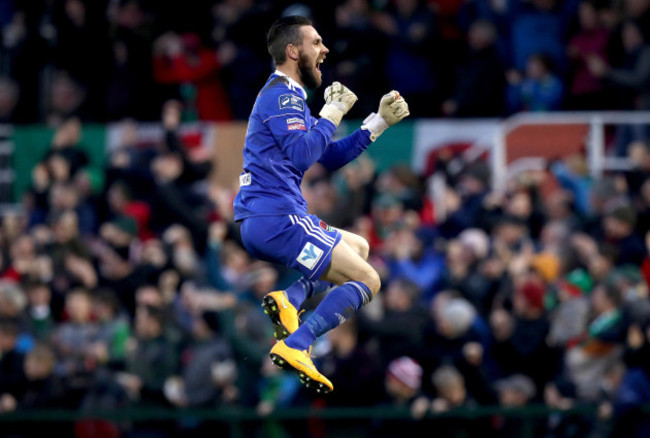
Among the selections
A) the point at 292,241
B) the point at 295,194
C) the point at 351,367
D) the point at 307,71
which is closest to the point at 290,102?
the point at 307,71

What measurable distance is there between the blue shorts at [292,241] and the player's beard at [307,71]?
2.64 feet

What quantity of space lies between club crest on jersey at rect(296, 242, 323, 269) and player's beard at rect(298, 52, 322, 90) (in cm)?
96

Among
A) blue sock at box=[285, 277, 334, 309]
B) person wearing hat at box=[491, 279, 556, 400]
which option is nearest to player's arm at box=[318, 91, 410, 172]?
blue sock at box=[285, 277, 334, 309]

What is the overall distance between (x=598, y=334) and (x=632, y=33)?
3928mm

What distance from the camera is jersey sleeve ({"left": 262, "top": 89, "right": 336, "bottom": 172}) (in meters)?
8.00

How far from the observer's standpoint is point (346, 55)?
1458cm

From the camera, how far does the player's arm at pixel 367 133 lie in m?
8.38

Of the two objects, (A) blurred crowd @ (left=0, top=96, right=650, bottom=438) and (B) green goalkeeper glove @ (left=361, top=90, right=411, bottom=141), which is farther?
(A) blurred crowd @ (left=0, top=96, right=650, bottom=438)

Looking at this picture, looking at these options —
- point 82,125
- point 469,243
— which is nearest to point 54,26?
point 82,125

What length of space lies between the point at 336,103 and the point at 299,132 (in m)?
0.37

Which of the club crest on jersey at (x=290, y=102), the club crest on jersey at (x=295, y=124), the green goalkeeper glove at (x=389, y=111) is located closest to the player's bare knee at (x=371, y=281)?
the green goalkeeper glove at (x=389, y=111)

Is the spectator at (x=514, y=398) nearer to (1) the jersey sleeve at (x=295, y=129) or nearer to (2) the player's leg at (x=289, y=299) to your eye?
(2) the player's leg at (x=289, y=299)

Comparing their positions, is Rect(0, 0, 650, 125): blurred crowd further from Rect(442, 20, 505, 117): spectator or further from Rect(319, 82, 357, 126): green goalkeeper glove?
Rect(319, 82, 357, 126): green goalkeeper glove

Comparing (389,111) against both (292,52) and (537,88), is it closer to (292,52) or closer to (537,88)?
(292,52)
